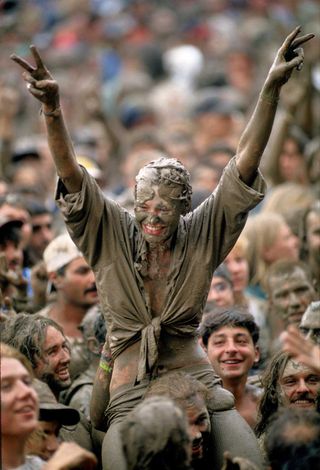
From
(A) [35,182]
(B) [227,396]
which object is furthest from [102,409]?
(A) [35,182]

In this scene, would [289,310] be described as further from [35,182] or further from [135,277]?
[35,182]

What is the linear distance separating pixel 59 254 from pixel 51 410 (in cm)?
338

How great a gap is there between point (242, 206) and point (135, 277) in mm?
769

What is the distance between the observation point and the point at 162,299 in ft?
31.1

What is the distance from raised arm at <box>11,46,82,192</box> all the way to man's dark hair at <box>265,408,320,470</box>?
6.12ft

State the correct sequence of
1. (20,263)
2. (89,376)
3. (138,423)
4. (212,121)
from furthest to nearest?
(212,121)
(20,263)
(89,376)
(138,423)

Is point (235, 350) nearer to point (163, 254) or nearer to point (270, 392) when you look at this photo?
point (270, 392)

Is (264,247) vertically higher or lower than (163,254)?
lower

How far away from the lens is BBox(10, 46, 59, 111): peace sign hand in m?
8.93

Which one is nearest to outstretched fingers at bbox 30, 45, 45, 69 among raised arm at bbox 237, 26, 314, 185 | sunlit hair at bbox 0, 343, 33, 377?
raised arm at bbox 237, 26, 314, 185

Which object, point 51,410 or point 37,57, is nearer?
point 37,57

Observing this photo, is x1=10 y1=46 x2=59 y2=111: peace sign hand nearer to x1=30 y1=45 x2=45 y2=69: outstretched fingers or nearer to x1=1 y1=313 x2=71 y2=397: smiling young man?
x1=30 y1=45 x2=45 y2=69: outstretched fingers

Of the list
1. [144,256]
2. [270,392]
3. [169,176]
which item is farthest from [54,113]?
[270,392]

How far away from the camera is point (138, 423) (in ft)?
27.4
